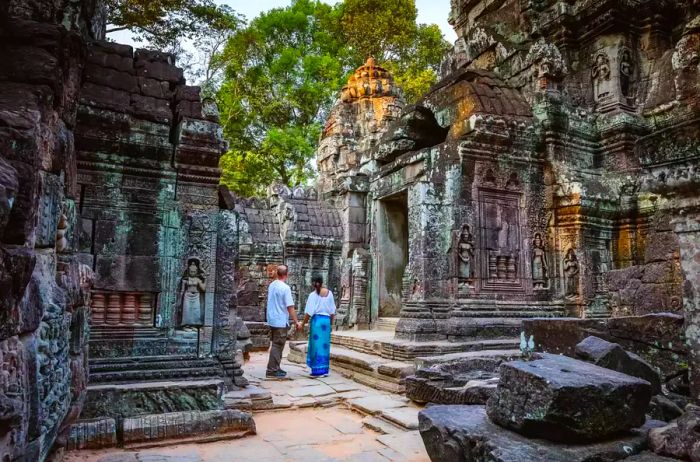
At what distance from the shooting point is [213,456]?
3.49 metres

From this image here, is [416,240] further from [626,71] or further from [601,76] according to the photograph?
[626,71]

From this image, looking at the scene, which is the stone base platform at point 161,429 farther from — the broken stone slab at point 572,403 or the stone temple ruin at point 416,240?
the broken stone slab at point 572,403

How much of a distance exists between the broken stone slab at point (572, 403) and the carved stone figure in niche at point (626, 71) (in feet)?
28.3

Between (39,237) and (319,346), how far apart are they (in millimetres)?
5012

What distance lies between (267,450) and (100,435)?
1.19m

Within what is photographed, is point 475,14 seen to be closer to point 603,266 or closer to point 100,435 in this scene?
point 603,266

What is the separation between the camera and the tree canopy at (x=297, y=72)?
2136 centimetres

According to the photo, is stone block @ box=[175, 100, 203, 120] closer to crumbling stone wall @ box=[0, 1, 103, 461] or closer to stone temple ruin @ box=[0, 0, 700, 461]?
stone temple ruin @ box=[0, 0, 700, 461]

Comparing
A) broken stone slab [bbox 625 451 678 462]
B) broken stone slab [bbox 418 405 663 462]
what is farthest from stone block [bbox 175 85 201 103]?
broken stone slab [bbox 625 451 678 462]

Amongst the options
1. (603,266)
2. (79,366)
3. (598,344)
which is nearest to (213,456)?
(79,366)

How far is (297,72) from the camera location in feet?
75.8

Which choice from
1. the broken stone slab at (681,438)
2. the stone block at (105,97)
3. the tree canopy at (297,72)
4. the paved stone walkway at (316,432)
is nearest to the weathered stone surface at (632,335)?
the broken stone slab at (681,438)

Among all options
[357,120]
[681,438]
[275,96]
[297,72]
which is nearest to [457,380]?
[681,438]

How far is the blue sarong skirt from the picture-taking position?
6859 millimetres
